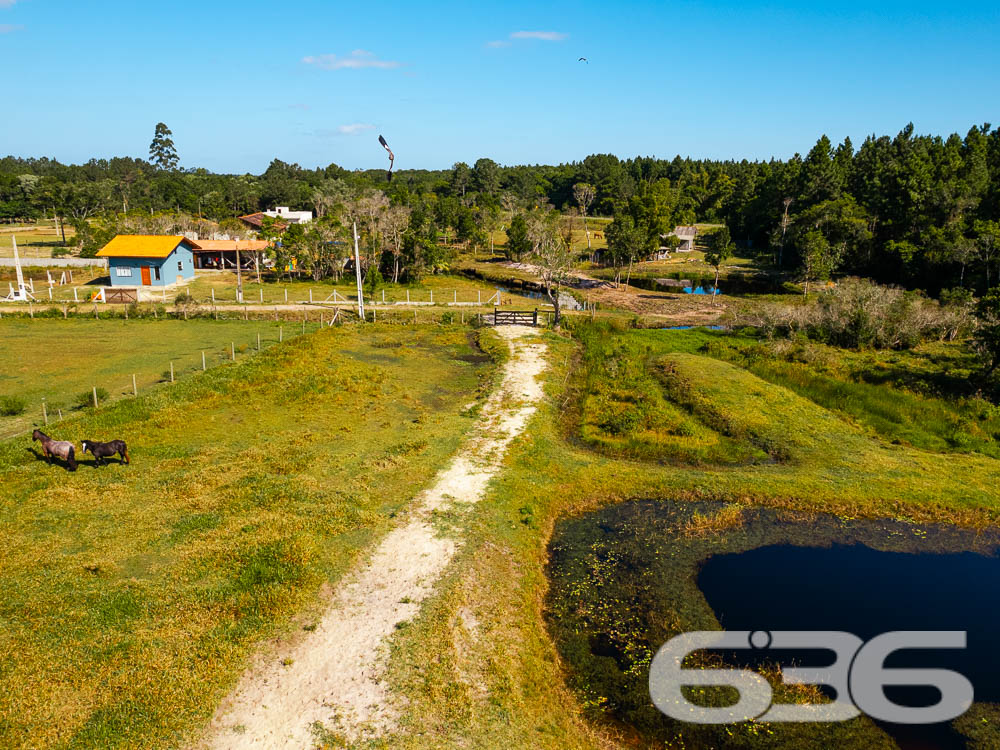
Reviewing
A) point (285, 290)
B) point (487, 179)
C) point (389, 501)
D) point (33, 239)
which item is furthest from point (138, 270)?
point (487, 179)

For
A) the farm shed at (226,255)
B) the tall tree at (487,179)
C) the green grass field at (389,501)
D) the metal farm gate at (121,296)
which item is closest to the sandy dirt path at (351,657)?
the green grass field at (389,501)

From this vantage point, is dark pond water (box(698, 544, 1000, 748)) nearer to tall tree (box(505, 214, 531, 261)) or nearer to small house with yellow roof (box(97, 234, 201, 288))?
small house with yellow roof (box(97, 234, 201, 288))

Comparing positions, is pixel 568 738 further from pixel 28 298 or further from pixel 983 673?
pixel 28 298

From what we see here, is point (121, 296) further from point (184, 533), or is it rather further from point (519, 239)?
point (519, 239)

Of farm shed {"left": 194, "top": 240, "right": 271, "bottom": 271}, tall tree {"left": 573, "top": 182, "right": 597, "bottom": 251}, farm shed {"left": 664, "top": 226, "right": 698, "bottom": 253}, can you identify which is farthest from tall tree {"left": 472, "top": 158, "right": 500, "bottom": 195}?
farm shed {"left": 194, "top": 240, "right": 271, "bottom": 271}

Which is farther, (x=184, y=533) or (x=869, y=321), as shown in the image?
(x=869, y=321)

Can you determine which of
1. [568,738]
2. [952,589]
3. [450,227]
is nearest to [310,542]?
[568,738]
